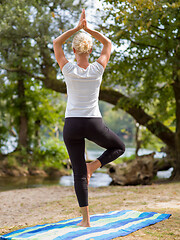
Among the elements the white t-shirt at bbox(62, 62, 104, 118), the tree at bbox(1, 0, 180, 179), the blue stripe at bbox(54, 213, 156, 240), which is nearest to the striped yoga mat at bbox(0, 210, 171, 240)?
the blue stripe at bbox(54, 213, 156, 240)

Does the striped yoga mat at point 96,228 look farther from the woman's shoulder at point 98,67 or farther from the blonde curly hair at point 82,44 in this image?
the blonde curly hair at point 82,44

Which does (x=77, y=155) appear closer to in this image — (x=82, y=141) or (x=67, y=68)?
(x=82, y=141)

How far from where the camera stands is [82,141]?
10.3 feet

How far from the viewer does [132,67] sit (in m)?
8.66

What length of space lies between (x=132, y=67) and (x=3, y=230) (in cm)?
619

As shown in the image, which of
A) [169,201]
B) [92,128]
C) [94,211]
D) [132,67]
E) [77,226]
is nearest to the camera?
[92,128]

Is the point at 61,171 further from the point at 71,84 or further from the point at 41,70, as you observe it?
the point at 71,84

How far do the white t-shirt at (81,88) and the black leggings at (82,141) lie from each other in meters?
0.07

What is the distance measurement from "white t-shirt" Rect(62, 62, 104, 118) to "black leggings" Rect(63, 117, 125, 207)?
0.07 metres

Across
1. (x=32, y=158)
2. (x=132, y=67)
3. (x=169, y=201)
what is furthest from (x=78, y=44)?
(x=32, y=158)

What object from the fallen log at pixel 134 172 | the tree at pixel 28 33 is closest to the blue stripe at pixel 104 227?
the fallen log at pixel 134 172

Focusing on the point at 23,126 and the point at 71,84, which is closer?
the point at 71,84

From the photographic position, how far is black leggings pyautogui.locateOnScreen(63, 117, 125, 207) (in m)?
3.03

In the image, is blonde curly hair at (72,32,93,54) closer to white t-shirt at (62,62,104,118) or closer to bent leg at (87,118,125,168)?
white t-shirt at (62,62,104,118)
